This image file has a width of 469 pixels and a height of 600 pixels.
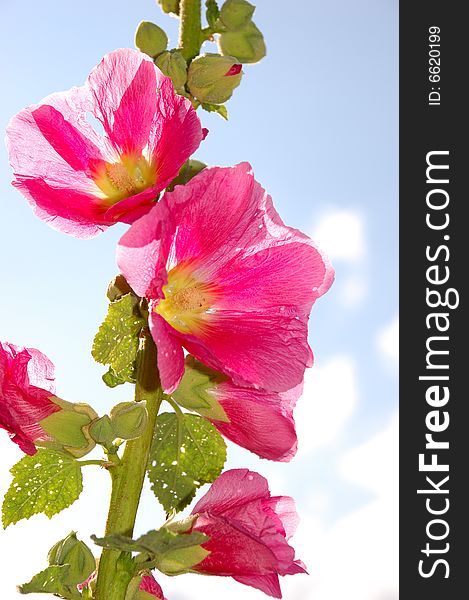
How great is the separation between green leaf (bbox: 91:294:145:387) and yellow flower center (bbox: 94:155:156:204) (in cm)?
18

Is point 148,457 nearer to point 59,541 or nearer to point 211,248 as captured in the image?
point 59,541

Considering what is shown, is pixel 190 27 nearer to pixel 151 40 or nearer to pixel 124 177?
pixel 151 40

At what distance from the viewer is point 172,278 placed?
1141 mm

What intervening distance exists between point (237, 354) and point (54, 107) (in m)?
0.45

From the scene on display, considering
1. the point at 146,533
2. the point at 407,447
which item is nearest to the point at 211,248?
the point at 146,533

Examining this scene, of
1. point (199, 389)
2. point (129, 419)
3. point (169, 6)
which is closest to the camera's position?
point (129, 419)

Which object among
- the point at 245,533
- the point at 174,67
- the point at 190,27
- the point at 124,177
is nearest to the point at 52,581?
the point at 245,533

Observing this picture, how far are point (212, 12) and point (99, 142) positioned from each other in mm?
324

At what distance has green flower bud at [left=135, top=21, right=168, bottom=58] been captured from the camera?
51.6 inches

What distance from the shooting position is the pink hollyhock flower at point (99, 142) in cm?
115

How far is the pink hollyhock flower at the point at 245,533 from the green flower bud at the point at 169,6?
30.2 inches

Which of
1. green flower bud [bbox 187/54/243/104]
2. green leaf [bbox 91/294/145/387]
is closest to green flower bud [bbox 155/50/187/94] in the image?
green flower bud [bbox 187/54/243/104]

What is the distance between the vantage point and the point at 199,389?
3.88 ft

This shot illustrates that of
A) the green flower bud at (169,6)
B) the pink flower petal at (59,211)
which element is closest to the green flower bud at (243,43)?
the green flower bud at (169,6)
